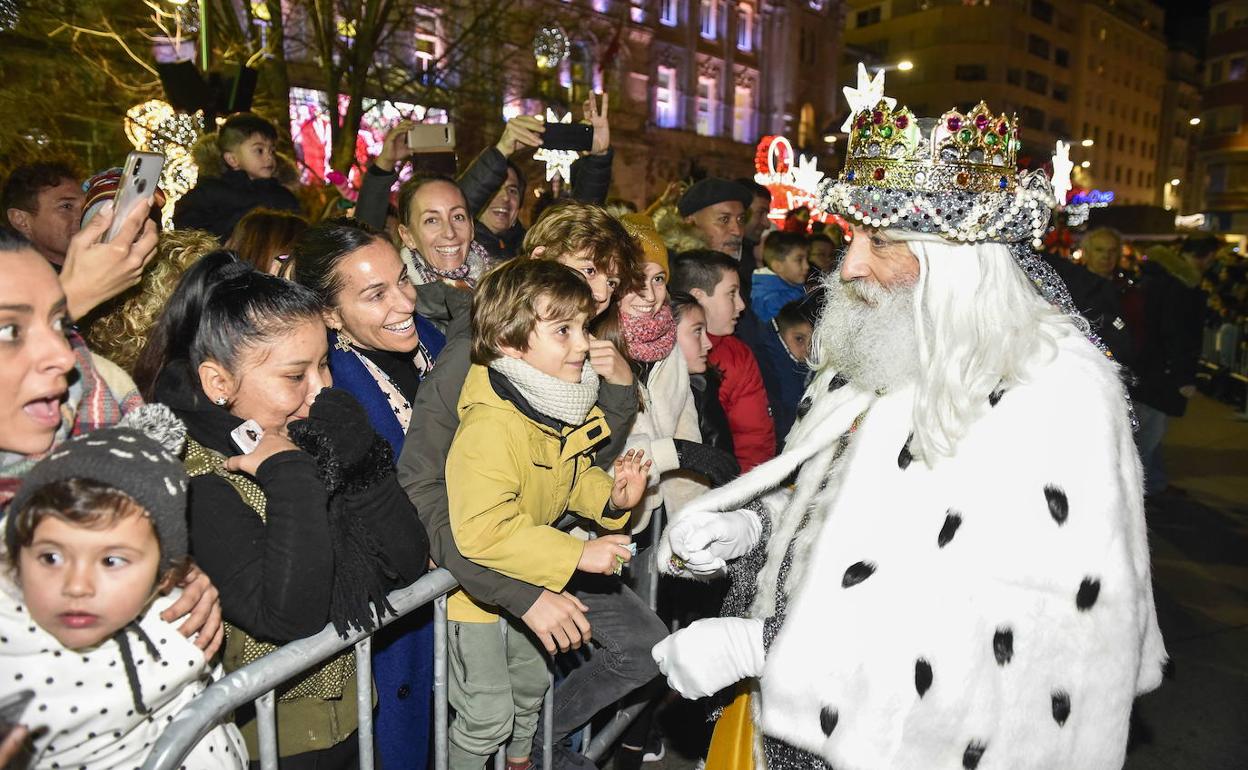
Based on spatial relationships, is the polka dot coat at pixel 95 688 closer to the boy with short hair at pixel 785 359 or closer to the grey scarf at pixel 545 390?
the grey scarf at pixel 545 390

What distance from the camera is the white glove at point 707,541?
270 cm

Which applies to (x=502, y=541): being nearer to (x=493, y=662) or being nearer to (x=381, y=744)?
(x=493, y=662)

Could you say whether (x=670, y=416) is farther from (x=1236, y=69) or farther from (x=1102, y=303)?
(x=1236, y=69)

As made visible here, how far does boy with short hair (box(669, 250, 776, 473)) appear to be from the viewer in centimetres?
469

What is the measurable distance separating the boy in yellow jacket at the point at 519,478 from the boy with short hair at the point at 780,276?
13.1ft

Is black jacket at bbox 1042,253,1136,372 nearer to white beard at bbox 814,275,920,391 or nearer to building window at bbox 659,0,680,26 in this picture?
white beard at bbox 814,275,920,391

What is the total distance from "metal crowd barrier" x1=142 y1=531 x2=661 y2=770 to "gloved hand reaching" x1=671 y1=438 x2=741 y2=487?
1.08 m

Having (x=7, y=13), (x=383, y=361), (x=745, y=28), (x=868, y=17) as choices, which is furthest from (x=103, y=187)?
(x=868, y=17)

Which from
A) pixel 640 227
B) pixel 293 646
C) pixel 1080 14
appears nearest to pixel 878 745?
pixel 293 646

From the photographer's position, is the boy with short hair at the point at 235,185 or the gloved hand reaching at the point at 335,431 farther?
the boy with short hair at the point at 235,185

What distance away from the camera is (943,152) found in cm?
241

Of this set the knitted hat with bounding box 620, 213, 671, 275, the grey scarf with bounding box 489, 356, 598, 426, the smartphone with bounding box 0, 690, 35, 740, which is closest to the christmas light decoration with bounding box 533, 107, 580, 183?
the knitted hat with bounding box 620, 213, 671, 275

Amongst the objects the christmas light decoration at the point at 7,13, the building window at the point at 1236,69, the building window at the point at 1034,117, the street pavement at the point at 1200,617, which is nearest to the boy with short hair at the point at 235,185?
the street pavement at the point at 1200,617

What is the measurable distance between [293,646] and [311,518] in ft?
0.98
